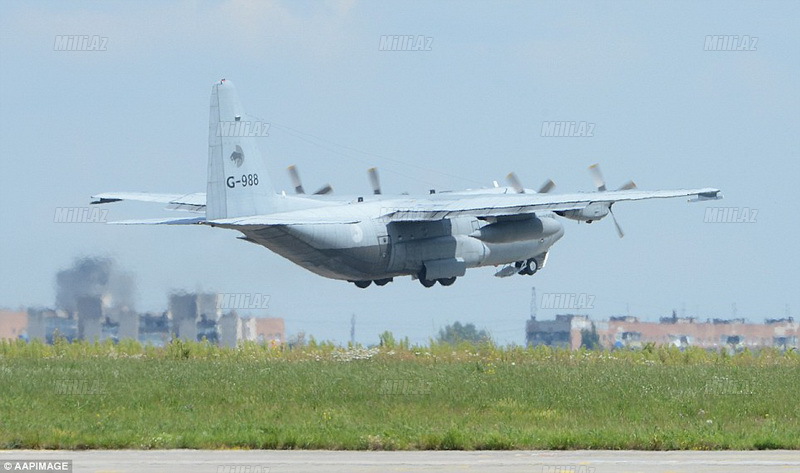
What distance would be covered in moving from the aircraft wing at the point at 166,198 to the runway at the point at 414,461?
3295 centimetres

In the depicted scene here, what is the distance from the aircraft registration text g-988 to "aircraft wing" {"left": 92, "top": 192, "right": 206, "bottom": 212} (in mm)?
8092

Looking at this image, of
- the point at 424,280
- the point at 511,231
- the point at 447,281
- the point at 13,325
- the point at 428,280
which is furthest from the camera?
the point at 447,281

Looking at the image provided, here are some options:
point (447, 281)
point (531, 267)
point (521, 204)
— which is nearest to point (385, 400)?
point (521, 204)

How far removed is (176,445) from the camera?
2333 cm

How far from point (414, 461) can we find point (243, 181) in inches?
1057

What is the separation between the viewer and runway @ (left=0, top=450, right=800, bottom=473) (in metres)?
19.8

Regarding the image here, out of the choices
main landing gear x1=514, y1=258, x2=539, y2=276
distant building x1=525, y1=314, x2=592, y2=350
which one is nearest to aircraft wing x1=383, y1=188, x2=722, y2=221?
distant building x1=525, y1=314, x2=592, y2=350

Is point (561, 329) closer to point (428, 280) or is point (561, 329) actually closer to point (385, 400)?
point (428, 280)

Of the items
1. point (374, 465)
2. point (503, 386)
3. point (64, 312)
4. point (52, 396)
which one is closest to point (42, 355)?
point (64, 312)

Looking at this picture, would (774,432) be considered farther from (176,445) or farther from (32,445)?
(32,445)

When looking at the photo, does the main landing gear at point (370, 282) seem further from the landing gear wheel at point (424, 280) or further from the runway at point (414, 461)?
the runway at point (414, 461)

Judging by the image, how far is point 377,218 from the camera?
5181 centimetres

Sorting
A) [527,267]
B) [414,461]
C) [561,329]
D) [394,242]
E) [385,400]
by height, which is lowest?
[414,461]

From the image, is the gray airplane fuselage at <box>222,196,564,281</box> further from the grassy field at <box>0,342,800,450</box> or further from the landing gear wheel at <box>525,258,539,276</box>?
the grassy field at <box>0,342,800,450</box>
